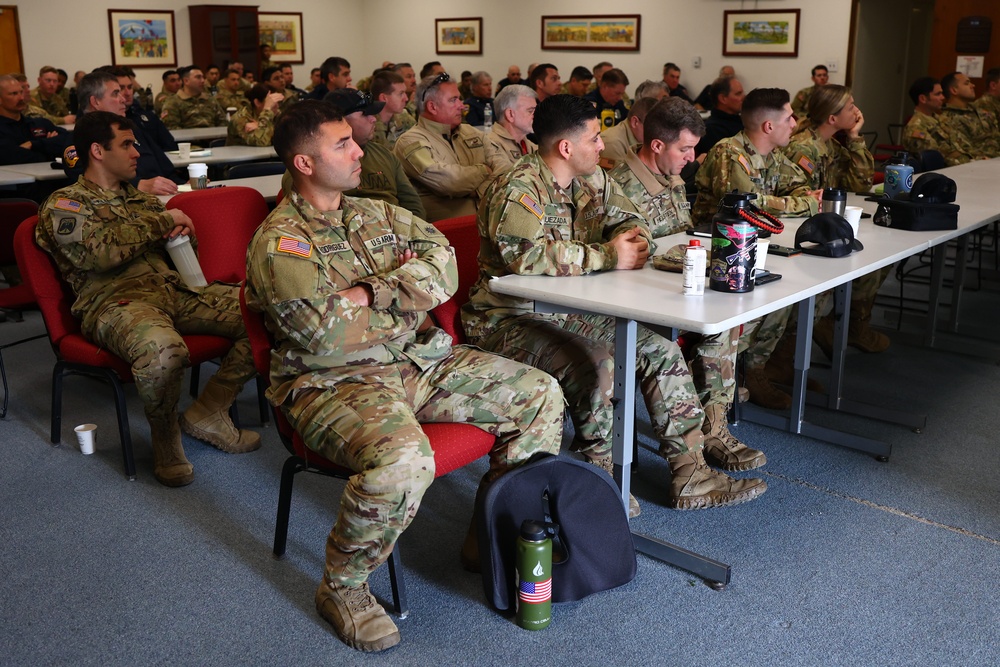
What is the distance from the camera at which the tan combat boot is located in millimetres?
2279

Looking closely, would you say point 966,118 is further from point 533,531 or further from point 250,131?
point 533,531

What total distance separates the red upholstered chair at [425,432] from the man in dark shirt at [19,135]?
465 centimetres

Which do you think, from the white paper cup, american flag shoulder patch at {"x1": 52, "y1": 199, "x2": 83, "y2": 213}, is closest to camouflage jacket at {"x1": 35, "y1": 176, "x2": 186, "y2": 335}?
american flag shoulder patch at {"x1": 52, "y1": 199, "x2": 83, "y2": 213}

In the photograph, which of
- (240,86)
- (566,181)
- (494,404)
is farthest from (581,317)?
(240,86)

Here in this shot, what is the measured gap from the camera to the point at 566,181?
2.96 metres

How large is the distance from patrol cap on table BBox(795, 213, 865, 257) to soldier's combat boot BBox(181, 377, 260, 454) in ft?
6.94

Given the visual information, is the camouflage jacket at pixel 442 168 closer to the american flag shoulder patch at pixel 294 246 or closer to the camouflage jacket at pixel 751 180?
the camouflage jacket at pixel 751 180

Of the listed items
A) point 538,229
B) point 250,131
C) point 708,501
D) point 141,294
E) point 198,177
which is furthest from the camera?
point 250,131

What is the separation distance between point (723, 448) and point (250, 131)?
4.99 m

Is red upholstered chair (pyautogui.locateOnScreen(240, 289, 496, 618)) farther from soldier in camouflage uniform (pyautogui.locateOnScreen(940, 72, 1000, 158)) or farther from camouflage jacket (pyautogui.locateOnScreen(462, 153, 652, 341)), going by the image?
soldier in camouflage uniform (pyautogui.locateOnScreen(940, 72, 1000, 158))

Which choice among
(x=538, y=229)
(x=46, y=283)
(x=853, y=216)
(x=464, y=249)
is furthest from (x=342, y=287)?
(x=853, y=216)

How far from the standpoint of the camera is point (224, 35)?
1443 cm

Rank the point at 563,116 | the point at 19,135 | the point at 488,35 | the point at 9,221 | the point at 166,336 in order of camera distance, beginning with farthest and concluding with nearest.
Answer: the point at 488,35
the point at 19,135
the point at 9,221
the point at 166,336
the point at 563,116

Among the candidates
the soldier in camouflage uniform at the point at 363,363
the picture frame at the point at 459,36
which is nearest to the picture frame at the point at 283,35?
the picture frame at the point at 459,36
